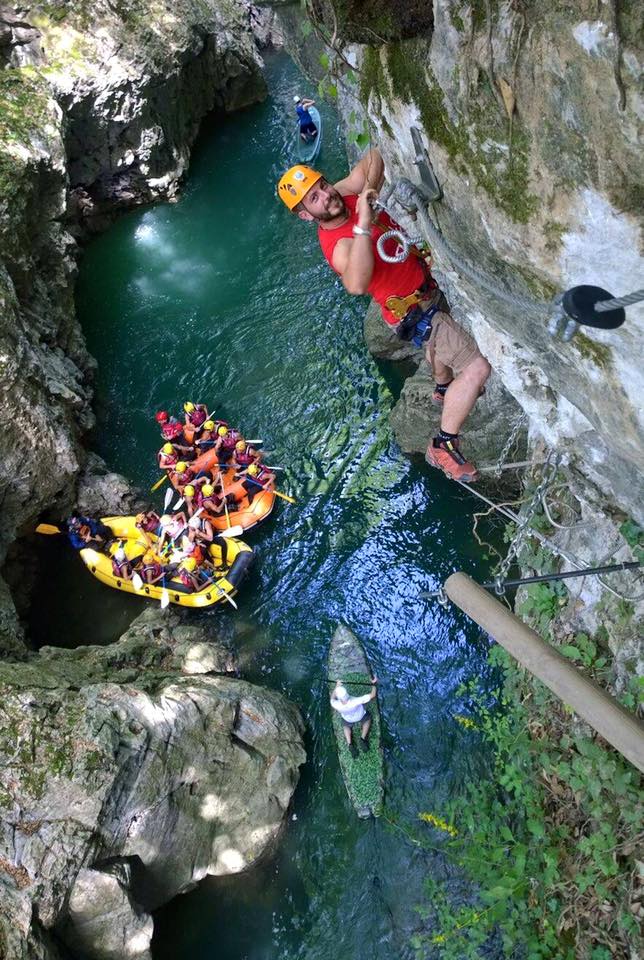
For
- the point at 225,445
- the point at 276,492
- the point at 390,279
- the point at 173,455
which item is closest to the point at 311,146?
the point at 225,445

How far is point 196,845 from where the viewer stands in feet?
22.4

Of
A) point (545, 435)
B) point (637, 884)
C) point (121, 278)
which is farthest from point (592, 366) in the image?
point (121, 278)

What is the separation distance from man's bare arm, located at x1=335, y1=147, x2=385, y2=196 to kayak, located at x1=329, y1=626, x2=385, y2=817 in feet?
17.4

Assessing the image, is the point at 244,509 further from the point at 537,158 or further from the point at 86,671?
the point at 537,158

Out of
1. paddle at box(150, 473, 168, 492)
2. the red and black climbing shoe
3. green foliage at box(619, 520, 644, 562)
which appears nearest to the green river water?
paddle at box(150, 473, 168, 492)

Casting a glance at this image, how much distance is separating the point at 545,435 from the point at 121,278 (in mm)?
12857

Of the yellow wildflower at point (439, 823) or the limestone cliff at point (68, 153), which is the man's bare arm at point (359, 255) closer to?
the yellow wildflower at point (439, 823)

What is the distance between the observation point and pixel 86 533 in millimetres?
9938

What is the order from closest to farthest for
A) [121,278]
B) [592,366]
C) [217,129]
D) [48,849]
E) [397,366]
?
[592,366]
[48,849]
[397,366]
[121,278]
[217,129]

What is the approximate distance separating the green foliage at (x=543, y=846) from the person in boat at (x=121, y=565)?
5.51 m

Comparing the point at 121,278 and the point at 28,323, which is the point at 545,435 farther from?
the point at 121,278

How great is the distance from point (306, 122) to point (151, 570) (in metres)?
11.5

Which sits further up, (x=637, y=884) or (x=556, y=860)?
(x=637, y=884)

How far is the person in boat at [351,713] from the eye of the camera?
7.18 m
